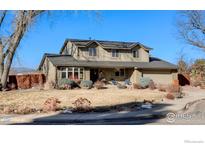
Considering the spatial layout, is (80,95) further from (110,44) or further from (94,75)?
(110,44)

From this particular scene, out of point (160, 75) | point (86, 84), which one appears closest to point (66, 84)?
point (86, 84)

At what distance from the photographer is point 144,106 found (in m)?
10.4

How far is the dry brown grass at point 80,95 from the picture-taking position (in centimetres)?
981

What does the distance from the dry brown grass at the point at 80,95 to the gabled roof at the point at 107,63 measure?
0.69m

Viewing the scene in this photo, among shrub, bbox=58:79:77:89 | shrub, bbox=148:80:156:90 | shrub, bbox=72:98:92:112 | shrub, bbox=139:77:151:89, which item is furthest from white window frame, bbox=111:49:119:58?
shrub, bbox=72:98:92:112

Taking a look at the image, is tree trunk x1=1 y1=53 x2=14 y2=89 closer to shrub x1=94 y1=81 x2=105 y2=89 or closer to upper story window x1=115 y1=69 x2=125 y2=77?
shrub x1=94 y1=81 x2=105 y2=89

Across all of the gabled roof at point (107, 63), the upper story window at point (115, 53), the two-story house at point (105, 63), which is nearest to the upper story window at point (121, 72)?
the two-story house at point (105, 63)

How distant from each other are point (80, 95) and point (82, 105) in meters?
0.34

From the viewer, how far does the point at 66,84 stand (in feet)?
33.9

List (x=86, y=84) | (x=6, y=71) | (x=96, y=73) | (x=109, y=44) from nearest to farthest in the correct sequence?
(x=109, y=44) → (x=6, y=71) → (x=86, y=84) → (x=96, y=73)

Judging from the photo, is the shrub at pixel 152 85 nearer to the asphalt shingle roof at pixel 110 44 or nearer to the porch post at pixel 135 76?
the porch post at pixel 135 76
